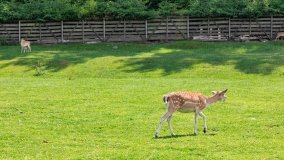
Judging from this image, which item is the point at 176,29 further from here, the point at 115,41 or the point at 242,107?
the point at 242,107

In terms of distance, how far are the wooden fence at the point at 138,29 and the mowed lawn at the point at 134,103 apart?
20.9 ft

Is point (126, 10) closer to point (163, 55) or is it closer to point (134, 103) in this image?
point (163, 55)

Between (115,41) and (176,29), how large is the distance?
17.1 feet

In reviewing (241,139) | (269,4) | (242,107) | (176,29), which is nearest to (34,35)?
(176,29)

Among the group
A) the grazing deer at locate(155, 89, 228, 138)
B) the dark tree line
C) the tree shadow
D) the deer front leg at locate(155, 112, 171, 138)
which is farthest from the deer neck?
the dark tree line

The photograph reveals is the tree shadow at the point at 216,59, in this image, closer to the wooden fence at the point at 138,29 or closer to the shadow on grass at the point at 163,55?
the shadow on grass at the point at 163,55

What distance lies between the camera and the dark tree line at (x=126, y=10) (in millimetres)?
47500

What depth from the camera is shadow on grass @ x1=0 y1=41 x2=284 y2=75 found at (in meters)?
32.4

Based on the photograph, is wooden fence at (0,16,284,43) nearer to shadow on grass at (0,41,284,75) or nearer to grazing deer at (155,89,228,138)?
shadow on grass at (0,41,284,75)

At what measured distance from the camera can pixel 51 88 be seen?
996 inches

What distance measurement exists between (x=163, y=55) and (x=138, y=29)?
37.6 feet

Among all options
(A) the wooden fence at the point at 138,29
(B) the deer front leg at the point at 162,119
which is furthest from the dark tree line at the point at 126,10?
(B) the deer front leg at the point at 162,119

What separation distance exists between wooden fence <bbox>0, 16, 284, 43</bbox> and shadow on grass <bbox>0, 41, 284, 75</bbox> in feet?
8.84

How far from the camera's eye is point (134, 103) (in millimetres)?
21031
